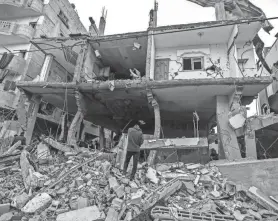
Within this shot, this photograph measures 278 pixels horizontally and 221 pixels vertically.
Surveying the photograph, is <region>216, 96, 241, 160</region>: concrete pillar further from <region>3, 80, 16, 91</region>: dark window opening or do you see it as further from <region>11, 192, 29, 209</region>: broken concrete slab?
<region>3, 80, 16, 91</region>: dark window opening

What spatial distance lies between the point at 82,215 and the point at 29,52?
1690 cm

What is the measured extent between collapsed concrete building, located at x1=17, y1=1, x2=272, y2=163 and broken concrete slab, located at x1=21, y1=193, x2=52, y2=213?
5.07 m

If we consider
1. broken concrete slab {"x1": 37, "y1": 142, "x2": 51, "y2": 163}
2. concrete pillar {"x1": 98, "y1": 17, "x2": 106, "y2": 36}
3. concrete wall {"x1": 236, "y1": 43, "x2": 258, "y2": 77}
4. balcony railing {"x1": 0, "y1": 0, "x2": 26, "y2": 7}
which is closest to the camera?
broken concrete slab {"x1": 37, "y1": 142, "x2": 51, "y2": 163}

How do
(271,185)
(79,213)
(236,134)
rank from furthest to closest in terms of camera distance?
Answer: (236,134), (271,185), (79,213)

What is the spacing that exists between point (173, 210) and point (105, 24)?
14.0 meters

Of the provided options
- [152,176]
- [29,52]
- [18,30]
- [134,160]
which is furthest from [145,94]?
[18,30]

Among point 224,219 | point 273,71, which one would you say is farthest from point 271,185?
point 273,71

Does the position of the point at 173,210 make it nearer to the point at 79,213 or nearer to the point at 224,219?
the point at 224,219

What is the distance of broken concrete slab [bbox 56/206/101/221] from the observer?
4.39m

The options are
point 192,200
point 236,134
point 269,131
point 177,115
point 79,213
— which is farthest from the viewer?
point 177,115

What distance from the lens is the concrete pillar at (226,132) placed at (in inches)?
368

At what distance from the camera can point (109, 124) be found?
16.4 m

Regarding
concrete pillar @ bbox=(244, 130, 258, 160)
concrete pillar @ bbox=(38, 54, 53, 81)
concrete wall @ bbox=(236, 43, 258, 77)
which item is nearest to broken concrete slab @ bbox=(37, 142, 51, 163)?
concrete pillar @ bbox=(38, 54, 53, 81)

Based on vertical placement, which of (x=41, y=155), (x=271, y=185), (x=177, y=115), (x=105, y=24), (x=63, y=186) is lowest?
(x=63, y=186)
